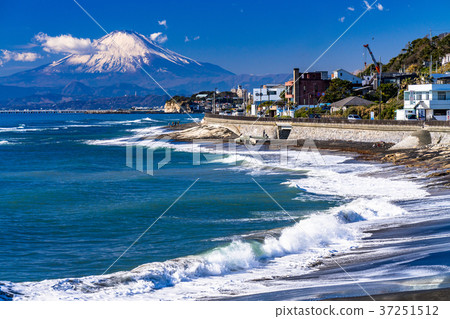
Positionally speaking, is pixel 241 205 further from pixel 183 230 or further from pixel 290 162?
pixel 290 162

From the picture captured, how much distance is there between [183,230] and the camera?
19.6 m

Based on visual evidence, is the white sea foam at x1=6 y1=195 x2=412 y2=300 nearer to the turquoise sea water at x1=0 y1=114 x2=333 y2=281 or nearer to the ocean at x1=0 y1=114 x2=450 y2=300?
the ocean at x1=0 y1=114 x2=450 y2=300

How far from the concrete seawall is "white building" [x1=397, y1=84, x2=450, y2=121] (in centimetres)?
555

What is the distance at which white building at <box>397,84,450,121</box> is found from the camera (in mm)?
49062

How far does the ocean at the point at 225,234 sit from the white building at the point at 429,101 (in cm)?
1732

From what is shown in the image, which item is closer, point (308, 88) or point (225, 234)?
point (225, 234)

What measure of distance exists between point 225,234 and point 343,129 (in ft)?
118

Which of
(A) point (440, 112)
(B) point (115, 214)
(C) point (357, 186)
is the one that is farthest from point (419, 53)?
(B) point (115, 214)

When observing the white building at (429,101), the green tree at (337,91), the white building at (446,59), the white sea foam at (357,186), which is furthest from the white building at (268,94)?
the white sea foam at (357,186)

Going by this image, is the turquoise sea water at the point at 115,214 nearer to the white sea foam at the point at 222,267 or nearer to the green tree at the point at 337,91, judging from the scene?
the white sea foam at the point at 222,267

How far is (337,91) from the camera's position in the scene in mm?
83750

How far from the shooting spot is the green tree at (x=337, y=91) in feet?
270

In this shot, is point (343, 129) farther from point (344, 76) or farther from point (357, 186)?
point (344, 76)

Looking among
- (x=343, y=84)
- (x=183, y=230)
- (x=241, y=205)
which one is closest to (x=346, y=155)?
(x=241, y=205)
